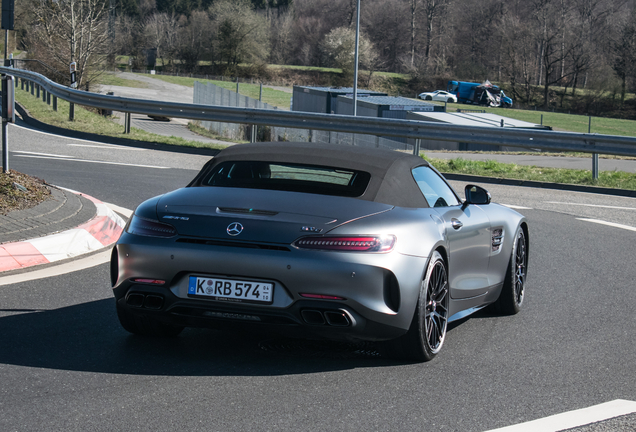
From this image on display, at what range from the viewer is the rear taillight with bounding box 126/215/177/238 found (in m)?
4.32

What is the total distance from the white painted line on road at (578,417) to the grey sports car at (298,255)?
95 centimetres

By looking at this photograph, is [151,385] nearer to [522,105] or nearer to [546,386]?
[546,386]

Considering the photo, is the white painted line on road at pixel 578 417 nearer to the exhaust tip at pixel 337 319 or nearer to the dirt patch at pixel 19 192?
the exhaust tip at pixel 337 319

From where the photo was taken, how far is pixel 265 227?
4152 mm

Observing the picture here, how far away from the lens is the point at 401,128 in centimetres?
1595

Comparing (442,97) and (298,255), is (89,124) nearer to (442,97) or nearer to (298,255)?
(298,255)

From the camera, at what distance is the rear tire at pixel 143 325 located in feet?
15.5

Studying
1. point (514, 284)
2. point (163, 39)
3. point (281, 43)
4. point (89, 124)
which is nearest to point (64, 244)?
point (514, 284)

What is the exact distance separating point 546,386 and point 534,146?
11.6 m

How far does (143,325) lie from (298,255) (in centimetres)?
128

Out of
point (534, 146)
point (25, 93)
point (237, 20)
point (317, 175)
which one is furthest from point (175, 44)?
point (317, 175)

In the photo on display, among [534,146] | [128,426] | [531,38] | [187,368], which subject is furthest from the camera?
[531,38]

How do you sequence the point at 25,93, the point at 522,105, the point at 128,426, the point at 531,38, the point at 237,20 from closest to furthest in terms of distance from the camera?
1. the point at 128,426
2. the point at 25,93
3. the point at 522,105
4. the point at 531,38
5. the point at 237,20

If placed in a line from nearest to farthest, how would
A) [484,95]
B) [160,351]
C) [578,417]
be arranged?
[578,417] → [160,351] → [484,95]
